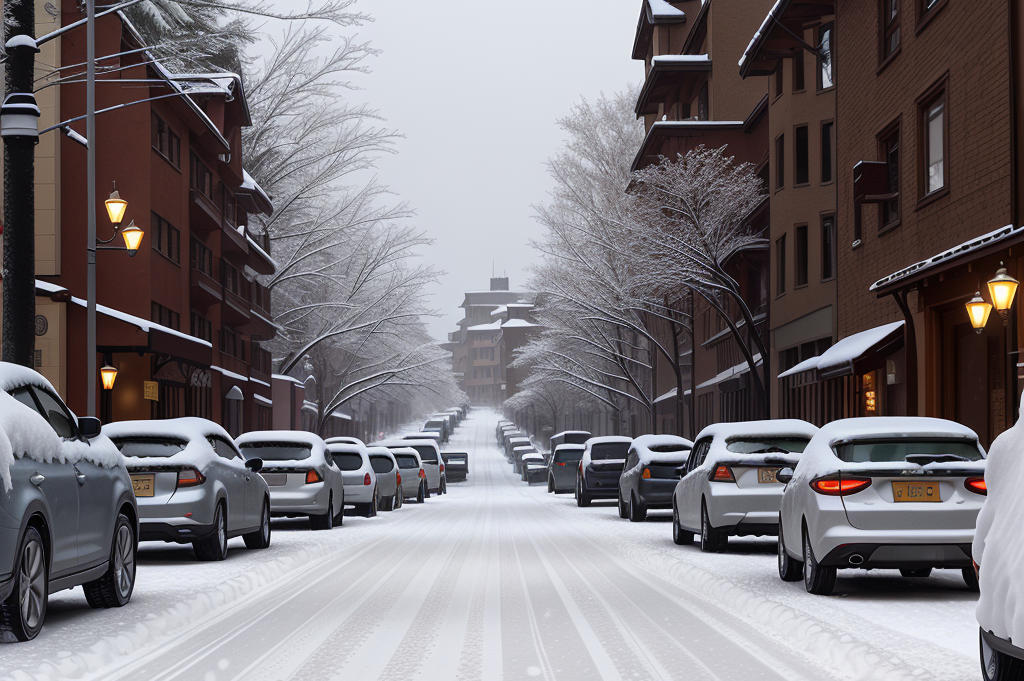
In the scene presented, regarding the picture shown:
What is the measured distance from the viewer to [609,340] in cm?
5659

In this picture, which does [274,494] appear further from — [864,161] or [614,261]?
[614,261]

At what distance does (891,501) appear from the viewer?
34.9ft

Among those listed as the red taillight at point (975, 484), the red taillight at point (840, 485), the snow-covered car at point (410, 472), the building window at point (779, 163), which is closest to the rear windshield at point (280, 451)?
the red taillight at point (840, 485)

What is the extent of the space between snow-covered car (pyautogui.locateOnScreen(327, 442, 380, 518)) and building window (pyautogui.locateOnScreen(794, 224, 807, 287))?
13194mm

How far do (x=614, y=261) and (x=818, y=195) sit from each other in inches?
640

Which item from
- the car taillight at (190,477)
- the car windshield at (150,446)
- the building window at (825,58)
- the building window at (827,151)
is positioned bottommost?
the car taillight at (190,477)

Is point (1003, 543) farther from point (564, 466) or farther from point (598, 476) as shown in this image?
point (564, 466)

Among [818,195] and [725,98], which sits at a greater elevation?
[725,98]

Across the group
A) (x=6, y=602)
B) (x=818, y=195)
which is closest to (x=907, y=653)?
(x=6, y=602)

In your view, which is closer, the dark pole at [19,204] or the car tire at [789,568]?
the car tire at [789,568]

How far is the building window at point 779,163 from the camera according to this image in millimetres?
34875

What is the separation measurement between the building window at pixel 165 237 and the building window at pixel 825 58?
17411 millimetres

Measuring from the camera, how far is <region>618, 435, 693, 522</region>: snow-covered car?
2248 centimetres

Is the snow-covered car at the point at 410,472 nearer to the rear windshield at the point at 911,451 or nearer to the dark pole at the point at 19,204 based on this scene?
the dark pole at the point at 19,204
